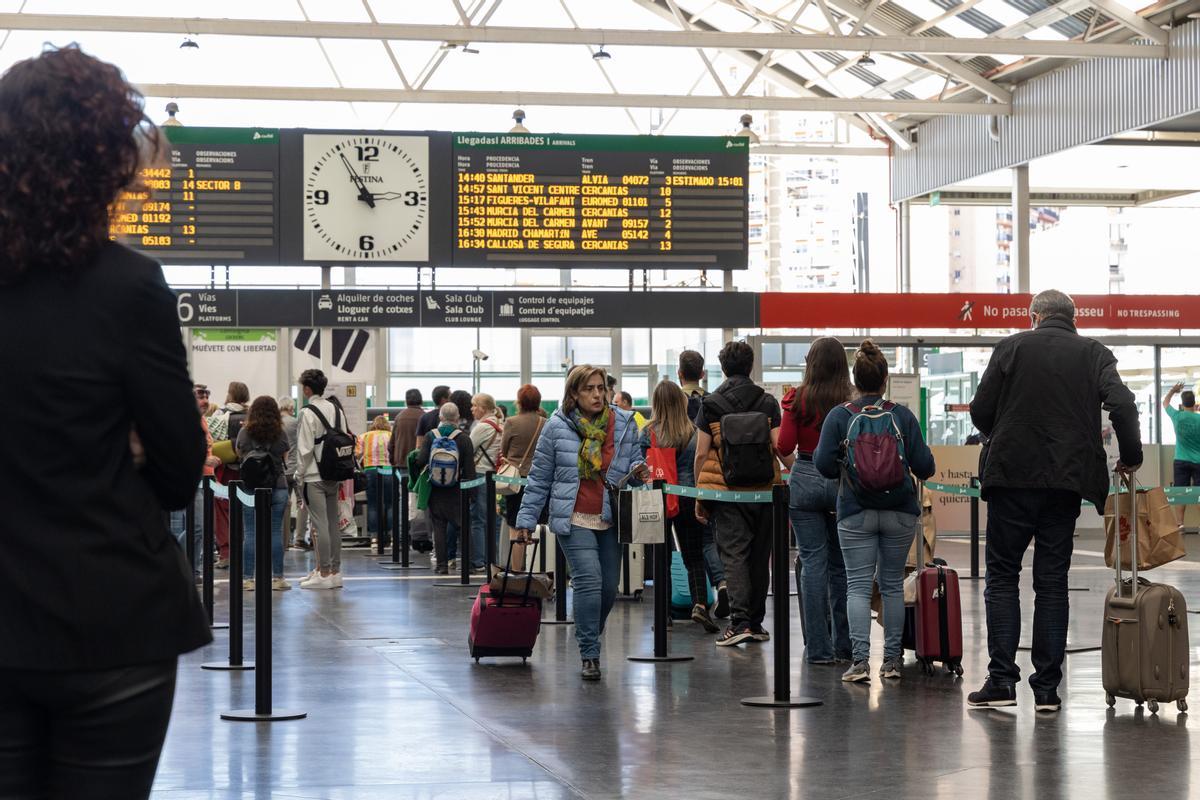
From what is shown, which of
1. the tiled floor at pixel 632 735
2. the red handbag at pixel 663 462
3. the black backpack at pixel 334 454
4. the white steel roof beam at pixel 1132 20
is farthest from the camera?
the white steel roof beam at pixel 1132 20

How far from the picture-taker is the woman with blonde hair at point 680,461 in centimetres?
1098

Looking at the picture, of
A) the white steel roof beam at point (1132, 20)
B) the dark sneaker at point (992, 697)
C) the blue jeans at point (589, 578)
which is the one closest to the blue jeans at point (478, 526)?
the blue jeans at point (589, 578)

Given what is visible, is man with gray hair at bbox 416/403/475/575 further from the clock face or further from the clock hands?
the clock hands

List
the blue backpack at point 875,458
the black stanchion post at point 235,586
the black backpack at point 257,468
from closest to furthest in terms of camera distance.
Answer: the blue backpack at point 875,458 → the black stanchion post at point 235,586 → the black backpack at point 257,468

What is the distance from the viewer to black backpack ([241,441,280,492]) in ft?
40.2

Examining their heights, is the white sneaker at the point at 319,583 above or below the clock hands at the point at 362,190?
below

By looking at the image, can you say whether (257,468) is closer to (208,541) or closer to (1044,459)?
(208,541)

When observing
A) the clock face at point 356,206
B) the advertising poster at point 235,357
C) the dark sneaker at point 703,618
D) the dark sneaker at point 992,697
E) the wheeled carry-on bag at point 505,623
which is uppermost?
the clock face at point 356,206

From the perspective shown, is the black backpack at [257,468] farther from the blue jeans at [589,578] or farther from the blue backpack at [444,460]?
the blue jeans at [589,578]

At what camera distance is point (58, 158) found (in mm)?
2309

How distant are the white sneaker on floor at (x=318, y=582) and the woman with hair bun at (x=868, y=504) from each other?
21.7ft

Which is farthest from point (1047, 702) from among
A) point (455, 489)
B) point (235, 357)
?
point (235, 357)

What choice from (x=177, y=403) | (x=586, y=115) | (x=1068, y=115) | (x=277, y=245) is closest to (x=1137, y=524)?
(x=177, y=403)

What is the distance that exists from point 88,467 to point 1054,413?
5344 mm
